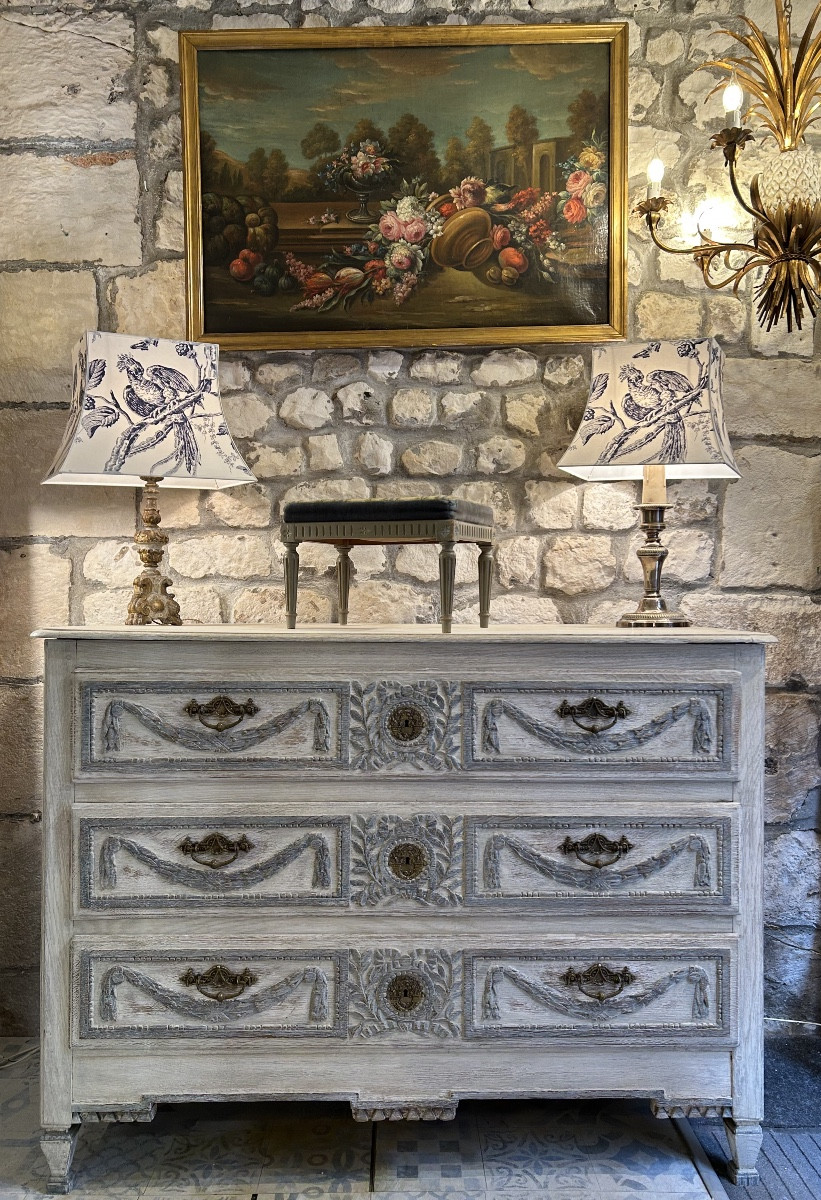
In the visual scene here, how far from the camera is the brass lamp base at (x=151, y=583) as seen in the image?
225 centimetres

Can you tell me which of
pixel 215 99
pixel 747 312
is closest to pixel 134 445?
pixel 215 99

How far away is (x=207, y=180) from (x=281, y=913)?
2.06 m

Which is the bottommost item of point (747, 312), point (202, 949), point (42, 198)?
point (202, 949)

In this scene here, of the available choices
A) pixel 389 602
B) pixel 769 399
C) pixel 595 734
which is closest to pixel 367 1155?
pixel 595 734

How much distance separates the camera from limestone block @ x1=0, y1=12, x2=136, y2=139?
2576 mm

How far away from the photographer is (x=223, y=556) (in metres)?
2.60

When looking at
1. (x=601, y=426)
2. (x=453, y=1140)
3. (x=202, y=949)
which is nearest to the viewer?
(x=202, y=949)

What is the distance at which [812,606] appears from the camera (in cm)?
258

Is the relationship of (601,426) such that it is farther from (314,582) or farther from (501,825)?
(501,825)

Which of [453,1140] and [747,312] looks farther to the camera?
[747,312]

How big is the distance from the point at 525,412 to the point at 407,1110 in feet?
6.02

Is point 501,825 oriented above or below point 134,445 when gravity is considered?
below

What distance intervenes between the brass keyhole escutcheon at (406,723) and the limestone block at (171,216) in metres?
1.60

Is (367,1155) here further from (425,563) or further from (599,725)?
(425,563)
